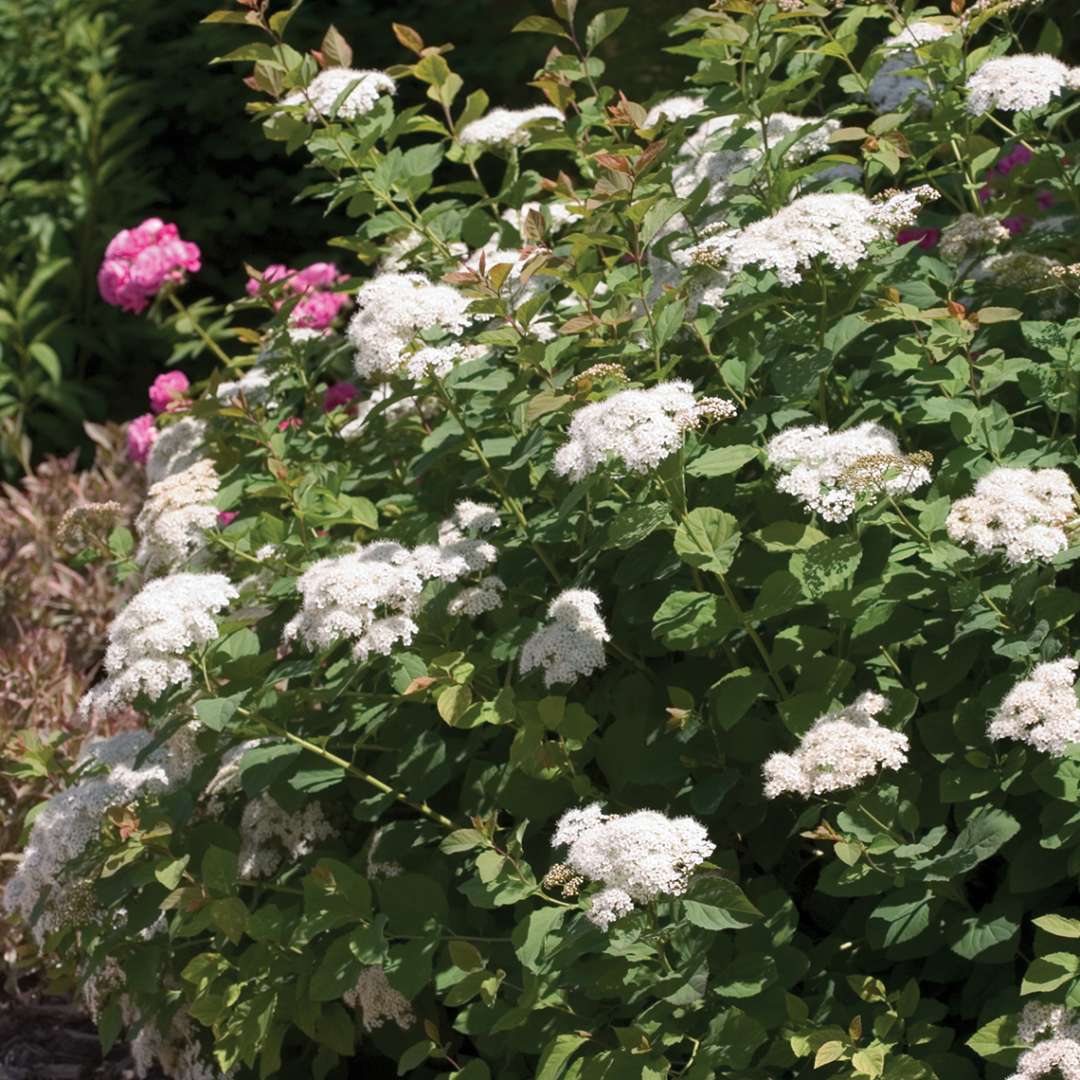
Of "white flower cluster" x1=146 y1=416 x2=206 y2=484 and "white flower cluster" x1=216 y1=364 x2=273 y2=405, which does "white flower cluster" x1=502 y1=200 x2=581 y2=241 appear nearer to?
"white flower cluster" x1=216 y1=364 x2=273 y2=405

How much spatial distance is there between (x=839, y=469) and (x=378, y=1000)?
3.33 feet

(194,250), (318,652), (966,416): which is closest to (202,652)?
(318,652)

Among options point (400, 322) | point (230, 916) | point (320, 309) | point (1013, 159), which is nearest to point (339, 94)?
point (400, 322)

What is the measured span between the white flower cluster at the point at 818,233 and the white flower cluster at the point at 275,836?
1.05m

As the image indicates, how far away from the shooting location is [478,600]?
2.52 meters

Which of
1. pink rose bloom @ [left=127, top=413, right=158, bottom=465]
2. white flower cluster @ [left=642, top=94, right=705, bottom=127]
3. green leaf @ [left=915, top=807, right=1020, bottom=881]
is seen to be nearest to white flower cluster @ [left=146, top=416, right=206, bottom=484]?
pink rose bloom @ [left=127, top=413, right=158, bottom=465]

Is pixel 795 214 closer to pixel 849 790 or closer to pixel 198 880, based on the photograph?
pixel 849 790

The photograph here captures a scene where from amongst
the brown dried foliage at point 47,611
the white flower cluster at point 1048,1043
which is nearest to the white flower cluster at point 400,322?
the brown dried foliage at point 47,611

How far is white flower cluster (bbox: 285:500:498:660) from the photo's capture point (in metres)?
2.36

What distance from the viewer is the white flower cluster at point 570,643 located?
7.55 ft

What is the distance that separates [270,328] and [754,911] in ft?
5.36

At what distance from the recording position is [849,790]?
2248 millimetres

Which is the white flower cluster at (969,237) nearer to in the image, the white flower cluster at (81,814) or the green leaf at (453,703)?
the green leaf at (453,703)

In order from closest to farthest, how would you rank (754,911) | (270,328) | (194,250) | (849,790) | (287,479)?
(754,911), (849,790), (287,479), (270,328), (194,250)
